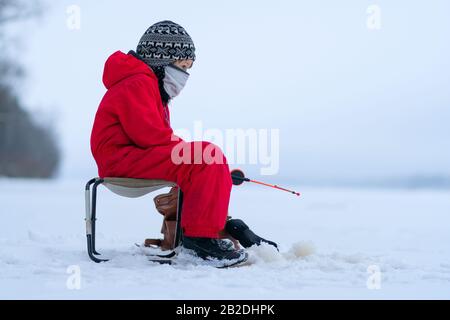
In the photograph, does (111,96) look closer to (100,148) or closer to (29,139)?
(100,148)

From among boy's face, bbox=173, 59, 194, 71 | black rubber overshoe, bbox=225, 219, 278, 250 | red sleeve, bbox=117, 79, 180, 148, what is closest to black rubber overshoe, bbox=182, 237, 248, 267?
black rubber overshoe, bbox=225, 219, 278, 250

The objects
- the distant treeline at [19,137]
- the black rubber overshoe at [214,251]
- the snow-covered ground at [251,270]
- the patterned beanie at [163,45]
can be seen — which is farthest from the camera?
the distant treeline at [19,137]

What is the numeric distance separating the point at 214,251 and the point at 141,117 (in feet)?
2.13

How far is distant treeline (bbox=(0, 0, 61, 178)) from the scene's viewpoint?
1421cm

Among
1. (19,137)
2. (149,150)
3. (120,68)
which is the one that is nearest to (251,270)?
(149,150)

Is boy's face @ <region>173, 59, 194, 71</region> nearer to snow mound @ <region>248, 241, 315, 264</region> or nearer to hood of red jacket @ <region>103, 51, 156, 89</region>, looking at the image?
hood of red jacket @ <region>103, 51, 156, 89</region>

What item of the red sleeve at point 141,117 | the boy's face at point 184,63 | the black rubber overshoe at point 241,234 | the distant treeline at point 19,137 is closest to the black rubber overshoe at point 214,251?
the black rubber overshoe at point 241,234

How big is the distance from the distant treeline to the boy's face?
9626 mm

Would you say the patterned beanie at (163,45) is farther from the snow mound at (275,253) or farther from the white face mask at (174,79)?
the snow mound at (275,253)

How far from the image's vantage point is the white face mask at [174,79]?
9.75 ft

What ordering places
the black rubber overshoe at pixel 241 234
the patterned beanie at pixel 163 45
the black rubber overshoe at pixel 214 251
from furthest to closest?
the patterned beanie at pixel 163 45, the black rubber overshoe at pixel 241 234, the black rubber overshoe at pixel 214 251

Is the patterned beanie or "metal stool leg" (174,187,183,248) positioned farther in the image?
the patterned beanie

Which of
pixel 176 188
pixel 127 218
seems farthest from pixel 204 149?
pixel 127 218
